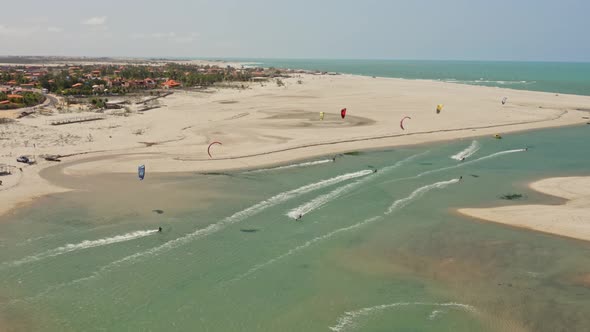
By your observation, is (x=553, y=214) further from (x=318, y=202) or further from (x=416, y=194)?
(x=318, y=202)

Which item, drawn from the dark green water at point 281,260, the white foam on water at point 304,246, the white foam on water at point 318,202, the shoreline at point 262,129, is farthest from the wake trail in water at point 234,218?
the shoreline at point 262,129

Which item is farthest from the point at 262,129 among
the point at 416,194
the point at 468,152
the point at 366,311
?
the point at 366,311

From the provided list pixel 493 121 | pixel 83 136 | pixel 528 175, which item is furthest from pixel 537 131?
pixel 83 136

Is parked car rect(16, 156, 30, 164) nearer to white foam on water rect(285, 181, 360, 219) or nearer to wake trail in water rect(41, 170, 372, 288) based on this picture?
wake trail in water rect(41, 170, 372, 288)

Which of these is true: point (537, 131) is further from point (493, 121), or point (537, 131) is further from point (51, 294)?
point (51, 294)

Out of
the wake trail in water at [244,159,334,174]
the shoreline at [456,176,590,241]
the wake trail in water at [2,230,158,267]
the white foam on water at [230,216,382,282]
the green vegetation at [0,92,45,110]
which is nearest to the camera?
the white foam on water at [230,216,382,282]

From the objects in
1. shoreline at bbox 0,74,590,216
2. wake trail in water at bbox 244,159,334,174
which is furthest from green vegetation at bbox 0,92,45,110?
wake trail in water at bbox 244,159,334,174
